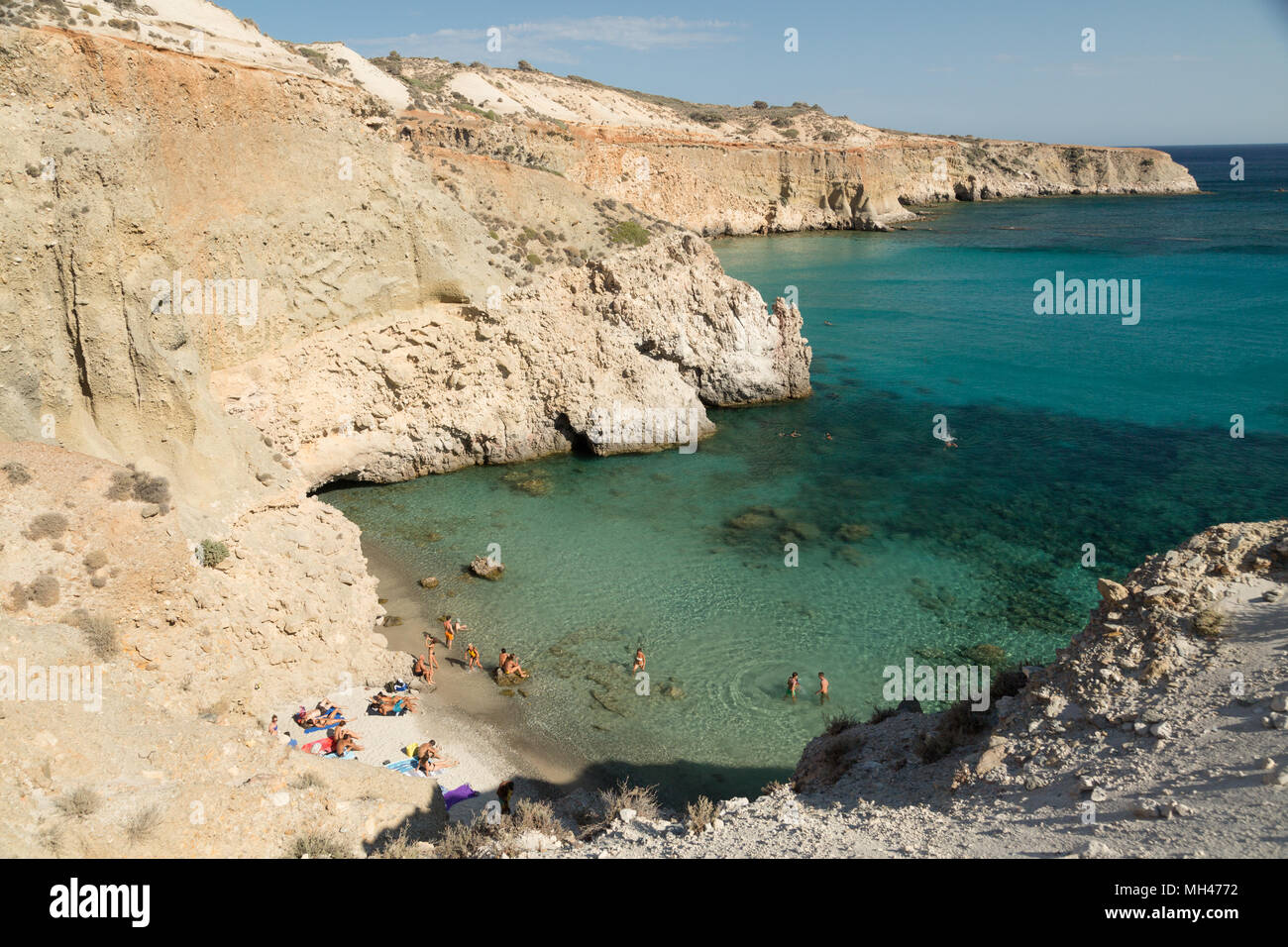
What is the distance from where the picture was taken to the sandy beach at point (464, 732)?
47.4ft

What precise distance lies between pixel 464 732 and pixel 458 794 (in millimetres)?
1957

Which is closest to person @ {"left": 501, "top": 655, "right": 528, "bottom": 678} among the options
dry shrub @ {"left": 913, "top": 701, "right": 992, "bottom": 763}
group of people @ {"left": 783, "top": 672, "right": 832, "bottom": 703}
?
group of people @ {"left": 783, "top": 672, "right": 832, "bottom": 703}

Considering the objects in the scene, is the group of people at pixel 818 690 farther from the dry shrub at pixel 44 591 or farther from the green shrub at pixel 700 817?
the dry shrub at pixel 44 591

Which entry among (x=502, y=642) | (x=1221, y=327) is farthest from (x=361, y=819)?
(x=1221, y=327)

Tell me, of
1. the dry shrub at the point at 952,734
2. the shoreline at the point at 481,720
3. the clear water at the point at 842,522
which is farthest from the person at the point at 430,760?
the dry shrub at the point at 952,734

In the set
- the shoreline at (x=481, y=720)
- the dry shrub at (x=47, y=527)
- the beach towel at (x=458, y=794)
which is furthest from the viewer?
the shoreline at (x=481, y=720)

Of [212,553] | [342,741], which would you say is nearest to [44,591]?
[212,553]

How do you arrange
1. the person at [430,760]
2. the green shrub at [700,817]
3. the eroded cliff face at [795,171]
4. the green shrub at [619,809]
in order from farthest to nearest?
the eroded cliff face at [795,171], the person at [430,760], the green shrub at [619,809], the green shrub at [700,817]

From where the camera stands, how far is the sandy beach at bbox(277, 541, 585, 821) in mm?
14461

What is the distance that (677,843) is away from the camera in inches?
350

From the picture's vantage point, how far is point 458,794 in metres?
13.9

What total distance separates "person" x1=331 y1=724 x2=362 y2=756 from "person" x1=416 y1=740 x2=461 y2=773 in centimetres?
112

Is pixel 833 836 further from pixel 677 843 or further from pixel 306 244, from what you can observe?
pixel 306 244

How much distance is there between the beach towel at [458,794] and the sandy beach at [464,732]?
9cm
